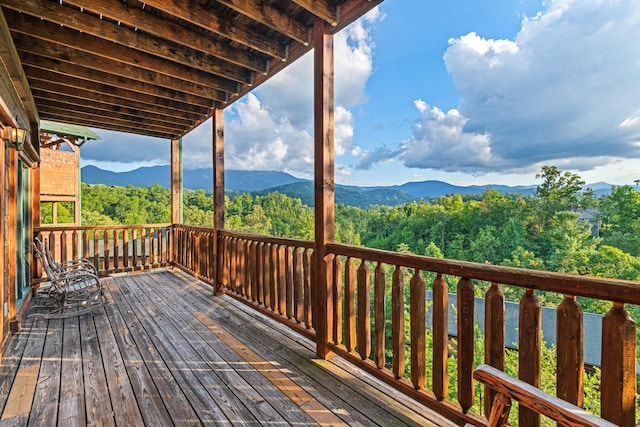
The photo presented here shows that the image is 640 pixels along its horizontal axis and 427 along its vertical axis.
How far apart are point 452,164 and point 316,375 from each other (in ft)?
149

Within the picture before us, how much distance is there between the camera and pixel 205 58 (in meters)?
3.34

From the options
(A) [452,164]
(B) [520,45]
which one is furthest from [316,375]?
(A) [452,164]

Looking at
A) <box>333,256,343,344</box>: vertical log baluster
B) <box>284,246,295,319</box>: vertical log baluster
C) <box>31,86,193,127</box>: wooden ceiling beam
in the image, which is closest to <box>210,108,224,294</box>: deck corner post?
<box>31,86,193,127</box>: wooden ceiling beam

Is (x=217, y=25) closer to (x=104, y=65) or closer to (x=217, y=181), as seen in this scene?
(x=104, y=65)

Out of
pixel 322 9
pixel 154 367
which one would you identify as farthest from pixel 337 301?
pixel 322 9

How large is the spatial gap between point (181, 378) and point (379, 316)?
59.5 inches

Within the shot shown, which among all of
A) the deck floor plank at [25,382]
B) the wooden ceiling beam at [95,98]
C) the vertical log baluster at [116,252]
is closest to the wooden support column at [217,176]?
the wooden ceiling beam at [95,98]

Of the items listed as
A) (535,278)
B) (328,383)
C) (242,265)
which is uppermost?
(535,278)

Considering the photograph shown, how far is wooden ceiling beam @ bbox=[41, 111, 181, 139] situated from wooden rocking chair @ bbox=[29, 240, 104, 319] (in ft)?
6.99

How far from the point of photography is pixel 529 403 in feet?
3.06

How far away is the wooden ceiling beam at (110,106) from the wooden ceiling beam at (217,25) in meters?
2.32

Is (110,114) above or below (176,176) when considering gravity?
above

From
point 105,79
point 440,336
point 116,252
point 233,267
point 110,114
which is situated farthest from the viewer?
point 116,252

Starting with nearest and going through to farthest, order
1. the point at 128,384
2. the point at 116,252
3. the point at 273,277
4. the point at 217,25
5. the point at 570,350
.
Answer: the point at 570,350 < the point at 128,384 < the point at 217,25 < the point at 273,277 < the point at 116,252
